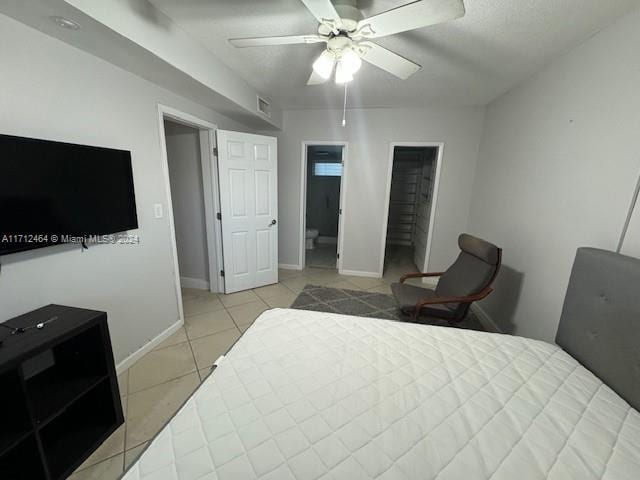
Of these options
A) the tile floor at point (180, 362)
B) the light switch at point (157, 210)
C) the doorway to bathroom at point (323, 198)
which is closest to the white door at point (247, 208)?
the tile floor at point (180, 362)

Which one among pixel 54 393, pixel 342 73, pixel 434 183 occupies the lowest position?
pixel 54 393

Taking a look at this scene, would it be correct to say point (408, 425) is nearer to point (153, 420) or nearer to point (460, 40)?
point (153, 420)

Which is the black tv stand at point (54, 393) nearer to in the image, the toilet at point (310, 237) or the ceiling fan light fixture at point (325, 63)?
the ceiling fan light fixture at point (325, 63)

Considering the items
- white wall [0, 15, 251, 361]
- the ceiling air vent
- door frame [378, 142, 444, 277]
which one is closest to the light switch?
white wall [0, 15, 251, 361]

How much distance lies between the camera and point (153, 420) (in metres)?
1.49

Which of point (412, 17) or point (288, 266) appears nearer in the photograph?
point (412, 17)

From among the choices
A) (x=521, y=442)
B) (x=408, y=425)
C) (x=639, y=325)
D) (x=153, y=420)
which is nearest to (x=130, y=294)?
(x=153, y=420)

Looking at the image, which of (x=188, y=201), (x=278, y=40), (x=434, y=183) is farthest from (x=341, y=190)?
(x=278, y=40)

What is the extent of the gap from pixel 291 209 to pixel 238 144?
131 centimetres

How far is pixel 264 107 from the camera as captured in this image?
3010 mm

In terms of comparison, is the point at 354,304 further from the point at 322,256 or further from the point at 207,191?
the point at 207,191

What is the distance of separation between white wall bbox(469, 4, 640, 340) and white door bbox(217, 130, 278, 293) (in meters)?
2.66

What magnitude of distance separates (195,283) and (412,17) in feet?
11.3

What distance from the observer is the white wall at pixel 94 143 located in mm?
1222
